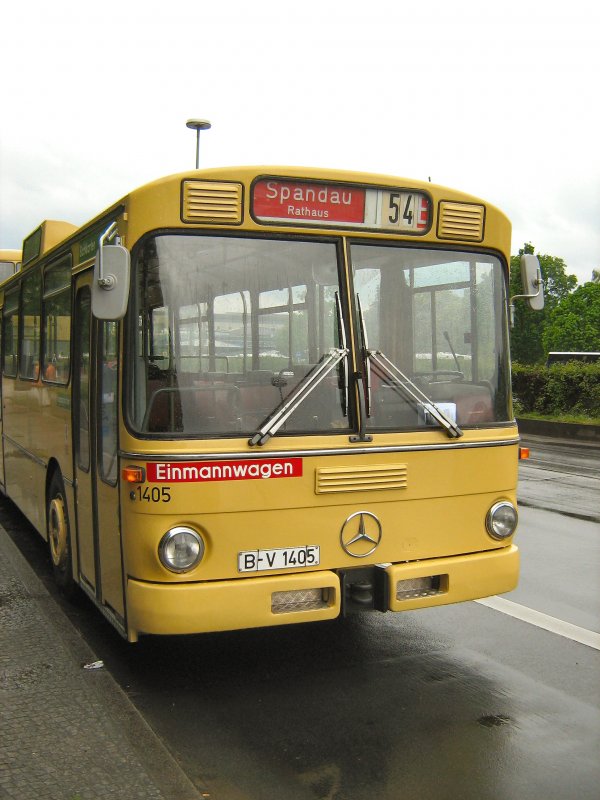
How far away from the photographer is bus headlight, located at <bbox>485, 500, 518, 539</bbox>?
544 centimetres

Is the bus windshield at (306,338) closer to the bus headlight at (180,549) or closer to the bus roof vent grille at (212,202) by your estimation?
the bus roof vent grille at (212,202)

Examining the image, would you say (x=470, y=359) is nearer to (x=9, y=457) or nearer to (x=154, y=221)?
(x=154, y=221)

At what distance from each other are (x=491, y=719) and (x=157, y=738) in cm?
174

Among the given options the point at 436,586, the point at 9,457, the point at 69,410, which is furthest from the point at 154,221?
the point at 9,457

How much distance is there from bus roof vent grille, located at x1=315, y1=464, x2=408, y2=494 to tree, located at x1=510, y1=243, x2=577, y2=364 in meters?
50.8

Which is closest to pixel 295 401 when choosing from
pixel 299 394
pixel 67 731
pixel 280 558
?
pixel 299 394

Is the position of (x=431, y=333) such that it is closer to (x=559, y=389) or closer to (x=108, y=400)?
(x=108, y=400)

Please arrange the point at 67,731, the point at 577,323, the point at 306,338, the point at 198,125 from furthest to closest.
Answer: the point at 577,323, the point at 198,125, the point at 306,338, the point at 67,731

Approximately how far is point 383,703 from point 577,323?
2808 inches

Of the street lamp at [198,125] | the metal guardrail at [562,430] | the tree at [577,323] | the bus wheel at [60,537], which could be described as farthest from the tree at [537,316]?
the bus wheel at [60,537]

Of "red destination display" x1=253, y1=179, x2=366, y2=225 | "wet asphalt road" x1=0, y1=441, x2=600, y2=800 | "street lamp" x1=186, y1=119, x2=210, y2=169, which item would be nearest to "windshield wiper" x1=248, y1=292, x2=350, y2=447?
"red destination display" x1=253, y1=179, x2=366, y2=225

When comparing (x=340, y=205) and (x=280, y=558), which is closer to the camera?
(x=280, y=558)

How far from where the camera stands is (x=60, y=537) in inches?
269

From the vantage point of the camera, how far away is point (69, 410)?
6344 millimetres
